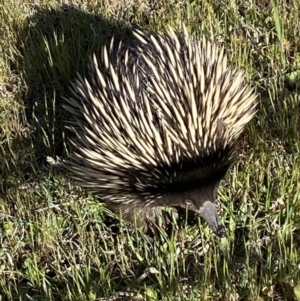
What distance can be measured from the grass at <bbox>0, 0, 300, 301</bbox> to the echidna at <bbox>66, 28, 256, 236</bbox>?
0.45 feet

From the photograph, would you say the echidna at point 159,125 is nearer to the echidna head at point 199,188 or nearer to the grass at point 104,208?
the echidna head at point 199,188

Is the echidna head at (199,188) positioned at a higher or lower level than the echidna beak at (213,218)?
higher

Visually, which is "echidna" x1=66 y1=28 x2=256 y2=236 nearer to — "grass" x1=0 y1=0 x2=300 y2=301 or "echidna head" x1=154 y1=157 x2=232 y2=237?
"echidna head" x1=154 y1=157 x2=232 y2=237

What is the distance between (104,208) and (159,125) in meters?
0.58

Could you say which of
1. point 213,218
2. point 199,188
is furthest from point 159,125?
point 213,218

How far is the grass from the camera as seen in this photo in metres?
2.35

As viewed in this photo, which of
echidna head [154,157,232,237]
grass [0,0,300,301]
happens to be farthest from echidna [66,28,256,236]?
grass [0,0,300,301]

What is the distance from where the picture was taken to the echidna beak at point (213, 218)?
239 centimetres

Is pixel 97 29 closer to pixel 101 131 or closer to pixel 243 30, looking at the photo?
pixel 243 30

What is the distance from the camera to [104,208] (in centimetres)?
276

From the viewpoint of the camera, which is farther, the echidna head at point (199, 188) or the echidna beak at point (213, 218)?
the echidna beak at point (213, 218)

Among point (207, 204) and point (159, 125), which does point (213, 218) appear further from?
point (159, 125)

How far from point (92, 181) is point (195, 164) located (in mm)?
527

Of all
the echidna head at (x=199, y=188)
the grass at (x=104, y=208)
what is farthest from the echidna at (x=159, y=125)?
the grass at (x=104, y=208)
